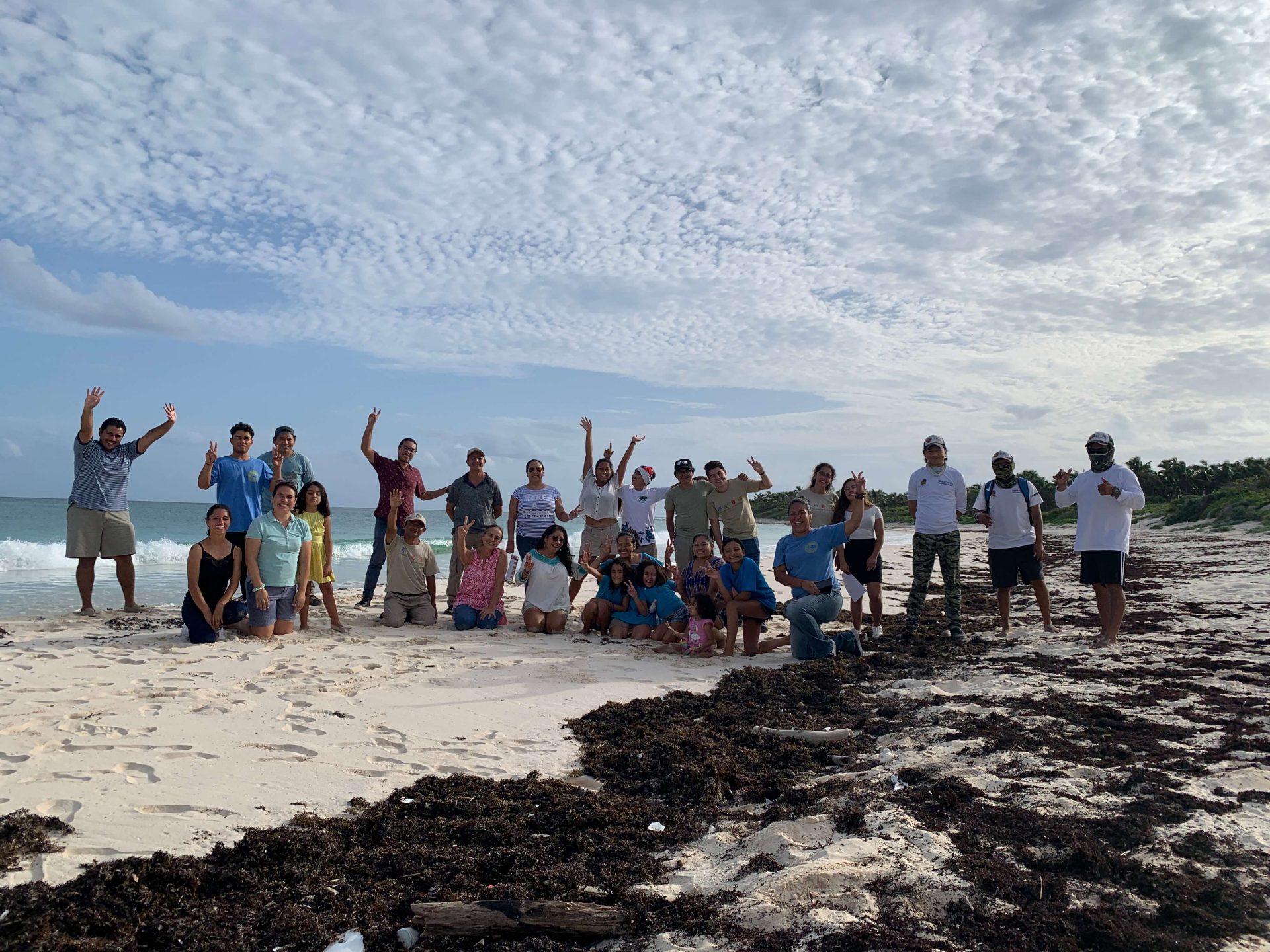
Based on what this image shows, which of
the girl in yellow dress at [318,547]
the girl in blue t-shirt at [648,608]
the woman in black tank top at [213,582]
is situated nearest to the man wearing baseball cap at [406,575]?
the girl in yellow dress at [318,547]

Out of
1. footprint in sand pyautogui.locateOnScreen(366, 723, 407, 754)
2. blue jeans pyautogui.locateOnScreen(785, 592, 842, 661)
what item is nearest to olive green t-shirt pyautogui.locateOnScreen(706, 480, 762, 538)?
blue jeans pyautogui.locateOnScreen(785, 592, 842, 661)

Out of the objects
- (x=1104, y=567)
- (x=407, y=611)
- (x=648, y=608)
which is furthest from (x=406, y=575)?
(x=1104, y=567)

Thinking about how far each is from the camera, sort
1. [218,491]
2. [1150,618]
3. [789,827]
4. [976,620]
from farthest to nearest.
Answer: [976,620], [1150,618], [218,491], [789,827]

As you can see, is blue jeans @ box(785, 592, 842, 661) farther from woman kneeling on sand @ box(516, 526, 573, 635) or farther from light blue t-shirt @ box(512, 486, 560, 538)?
light blue t-shirt @ box(512, 486, 560, 538)

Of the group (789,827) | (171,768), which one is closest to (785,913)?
(789,827)

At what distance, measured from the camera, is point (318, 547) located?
7871 millimetres

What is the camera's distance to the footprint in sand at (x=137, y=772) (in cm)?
371

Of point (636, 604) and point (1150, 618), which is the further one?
point (1150, 618)

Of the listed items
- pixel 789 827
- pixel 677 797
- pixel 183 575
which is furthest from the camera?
pixel 183 575

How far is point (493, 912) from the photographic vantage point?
8.48 ft

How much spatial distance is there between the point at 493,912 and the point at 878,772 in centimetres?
214

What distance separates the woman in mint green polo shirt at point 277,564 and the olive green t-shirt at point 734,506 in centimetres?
392

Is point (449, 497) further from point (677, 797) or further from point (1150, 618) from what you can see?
point (1150, 618)

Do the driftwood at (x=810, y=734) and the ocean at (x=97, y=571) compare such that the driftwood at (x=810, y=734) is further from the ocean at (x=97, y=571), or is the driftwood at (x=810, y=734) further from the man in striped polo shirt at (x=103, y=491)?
the ocean at (x=97, y=571)
